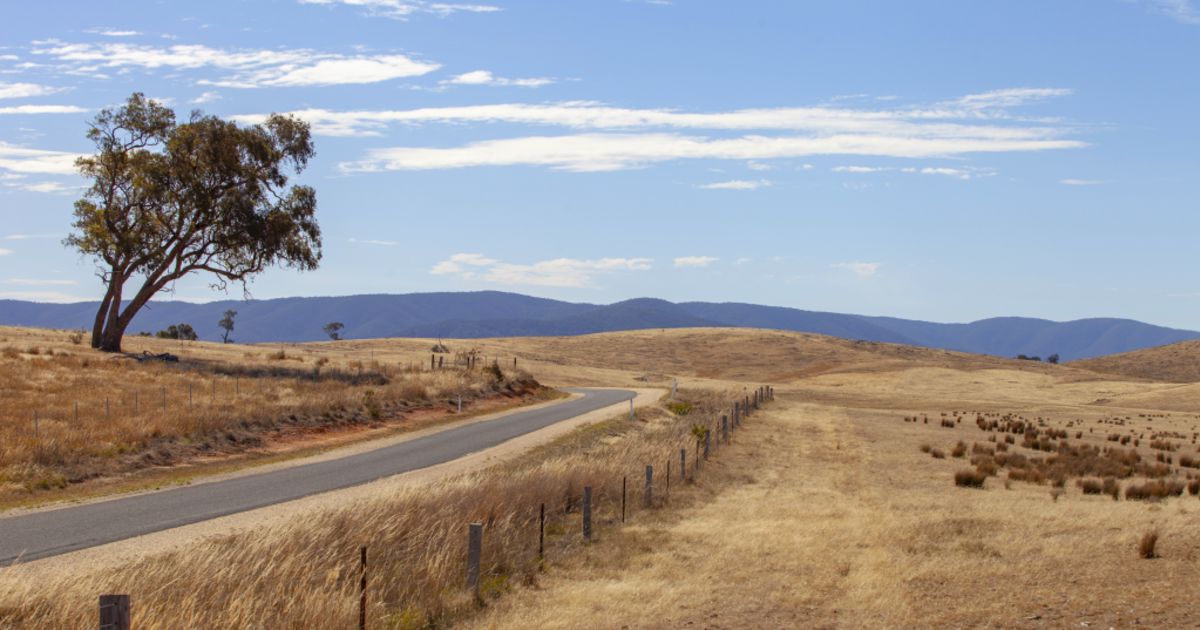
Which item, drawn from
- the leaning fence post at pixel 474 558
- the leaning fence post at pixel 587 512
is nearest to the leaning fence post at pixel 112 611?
the leaning fence post at pixel 474 558

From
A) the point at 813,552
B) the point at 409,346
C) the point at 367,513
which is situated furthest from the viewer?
the point at 409,346

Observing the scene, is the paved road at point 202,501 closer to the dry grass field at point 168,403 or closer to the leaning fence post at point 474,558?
the dry grass field at point 168,403

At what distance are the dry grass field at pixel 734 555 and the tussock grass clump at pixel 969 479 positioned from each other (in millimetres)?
106

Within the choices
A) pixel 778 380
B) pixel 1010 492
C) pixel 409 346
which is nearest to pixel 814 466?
pixel 1010 492

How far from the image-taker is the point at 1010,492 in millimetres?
27312

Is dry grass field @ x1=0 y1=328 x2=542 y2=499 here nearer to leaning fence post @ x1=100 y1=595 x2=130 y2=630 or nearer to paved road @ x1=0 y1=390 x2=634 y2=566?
paved road @ x1=0 y1=390 x2=634 y2=566

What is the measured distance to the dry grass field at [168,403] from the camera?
82.6 ft

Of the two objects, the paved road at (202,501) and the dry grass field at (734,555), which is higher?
the dry grass field at (734,555)

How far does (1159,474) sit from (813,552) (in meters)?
20.3

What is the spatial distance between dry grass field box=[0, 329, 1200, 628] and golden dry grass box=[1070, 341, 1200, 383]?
112374 mm

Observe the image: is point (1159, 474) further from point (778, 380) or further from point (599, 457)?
point (778, 380)

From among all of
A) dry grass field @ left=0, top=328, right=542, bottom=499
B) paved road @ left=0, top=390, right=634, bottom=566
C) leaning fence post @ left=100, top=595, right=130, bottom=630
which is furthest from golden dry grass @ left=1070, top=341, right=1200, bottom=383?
leaning fence post @ left=100, top=595, right=130, bottom=630

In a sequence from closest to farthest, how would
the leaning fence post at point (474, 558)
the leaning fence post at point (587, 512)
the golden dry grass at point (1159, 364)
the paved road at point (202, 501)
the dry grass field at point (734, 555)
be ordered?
the dry grass field at point (734, 555) < the leaning fence post at point (474, 558) < the paved road at point (202, 501) < the leaning fence post at point (587, 512) < the golden dry grass at point (1159, 364)

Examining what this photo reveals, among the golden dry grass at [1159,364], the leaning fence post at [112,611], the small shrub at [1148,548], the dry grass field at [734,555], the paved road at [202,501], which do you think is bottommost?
the paved road at [202,501]
